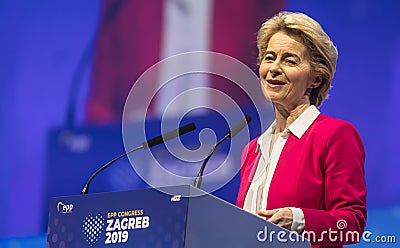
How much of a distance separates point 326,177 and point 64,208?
845mm

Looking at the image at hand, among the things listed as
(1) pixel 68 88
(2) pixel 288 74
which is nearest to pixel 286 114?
(2) pixel 288 74

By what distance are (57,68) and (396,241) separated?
1.87 m

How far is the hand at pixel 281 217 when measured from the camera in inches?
81.6

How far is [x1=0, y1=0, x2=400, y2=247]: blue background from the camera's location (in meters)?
2.94

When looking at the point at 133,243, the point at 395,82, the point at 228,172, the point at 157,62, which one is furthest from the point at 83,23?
the point at 133,243

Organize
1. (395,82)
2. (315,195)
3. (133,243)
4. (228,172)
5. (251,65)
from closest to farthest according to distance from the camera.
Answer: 1. (133,243)
2. (315,195)
3. (228,172)
4. (395,82)
5. (251,65)

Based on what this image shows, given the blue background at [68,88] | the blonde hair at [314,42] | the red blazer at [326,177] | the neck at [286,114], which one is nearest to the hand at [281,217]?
the red blazer at [326,177]

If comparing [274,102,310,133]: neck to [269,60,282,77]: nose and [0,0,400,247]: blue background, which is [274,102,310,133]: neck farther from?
[0,0,400,247]: blue background

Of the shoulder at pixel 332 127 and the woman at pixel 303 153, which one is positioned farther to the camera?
the shoulder at pixel 332 127

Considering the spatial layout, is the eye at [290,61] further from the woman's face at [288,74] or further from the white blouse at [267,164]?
the white blouse at [267,164]

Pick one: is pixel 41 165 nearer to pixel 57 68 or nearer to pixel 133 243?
pixel 57 68

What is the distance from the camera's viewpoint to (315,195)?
2.33m

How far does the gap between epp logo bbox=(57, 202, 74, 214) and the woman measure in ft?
1.76

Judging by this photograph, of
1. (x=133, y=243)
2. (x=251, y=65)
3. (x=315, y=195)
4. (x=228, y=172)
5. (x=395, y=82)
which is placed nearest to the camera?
(x=133, y=243)
